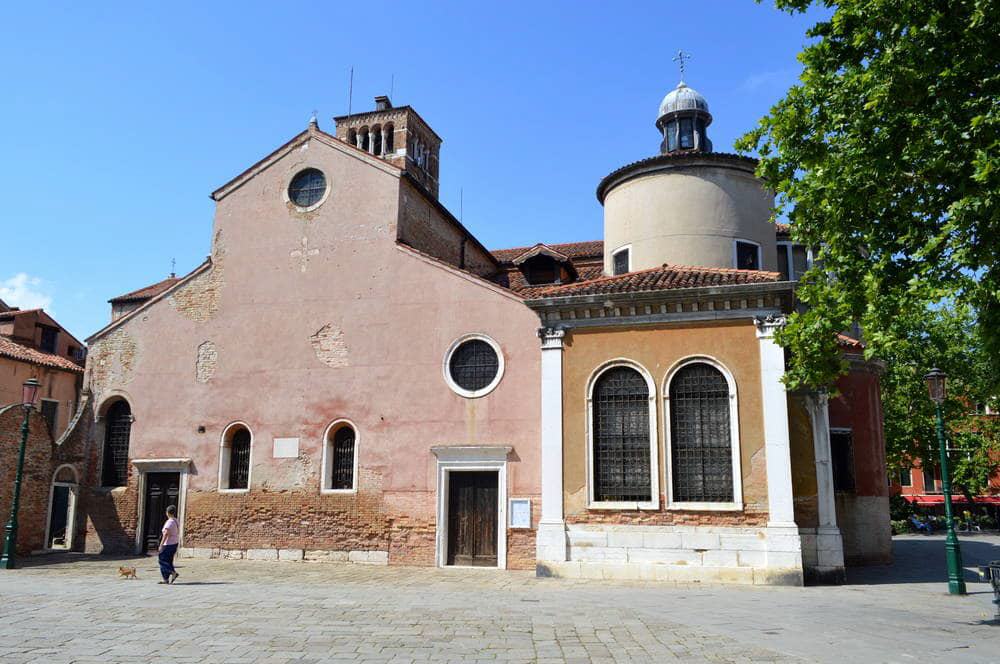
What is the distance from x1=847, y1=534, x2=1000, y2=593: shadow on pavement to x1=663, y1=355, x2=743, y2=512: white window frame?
10.4ft

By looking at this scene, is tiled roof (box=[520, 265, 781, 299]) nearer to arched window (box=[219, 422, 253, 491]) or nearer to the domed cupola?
the domed cupola

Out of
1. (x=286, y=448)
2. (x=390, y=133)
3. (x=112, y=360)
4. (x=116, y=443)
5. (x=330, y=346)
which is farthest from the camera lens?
(x=390, y=133)

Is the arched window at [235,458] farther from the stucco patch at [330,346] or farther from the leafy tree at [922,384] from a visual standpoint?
the leafy tree at [922,384]

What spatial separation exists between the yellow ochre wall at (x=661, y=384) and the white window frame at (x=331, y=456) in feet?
18.2

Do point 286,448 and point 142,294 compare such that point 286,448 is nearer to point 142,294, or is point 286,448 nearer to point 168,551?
point 168,551

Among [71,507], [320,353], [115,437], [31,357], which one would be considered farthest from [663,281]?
[31,357]

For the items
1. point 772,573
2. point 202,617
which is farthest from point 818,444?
point 202,617

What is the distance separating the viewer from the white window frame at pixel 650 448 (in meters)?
14.9

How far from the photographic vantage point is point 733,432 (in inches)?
578

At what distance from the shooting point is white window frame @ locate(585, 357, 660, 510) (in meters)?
14.9

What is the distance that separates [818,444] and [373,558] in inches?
403

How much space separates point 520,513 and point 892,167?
33.8 ft

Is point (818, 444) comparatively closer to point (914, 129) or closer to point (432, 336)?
point (914, 129)

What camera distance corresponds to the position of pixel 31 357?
26.5 metres
